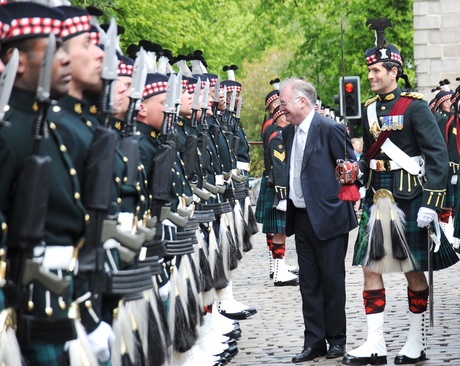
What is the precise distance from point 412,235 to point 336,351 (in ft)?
3.48

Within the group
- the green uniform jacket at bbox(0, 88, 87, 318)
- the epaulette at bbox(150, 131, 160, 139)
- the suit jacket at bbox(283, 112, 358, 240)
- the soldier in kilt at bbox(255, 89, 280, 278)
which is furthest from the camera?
the soldier in kilt at bbox(255, 89, 280, 278)

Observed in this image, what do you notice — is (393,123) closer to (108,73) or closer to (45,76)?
(108,73)

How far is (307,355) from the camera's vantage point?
31.1 feet

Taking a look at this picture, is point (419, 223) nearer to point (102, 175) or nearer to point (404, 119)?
point (404, 119)

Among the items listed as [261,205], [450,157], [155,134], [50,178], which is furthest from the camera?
[450,157]

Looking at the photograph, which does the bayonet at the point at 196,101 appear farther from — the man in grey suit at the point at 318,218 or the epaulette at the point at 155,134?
the epaulette at the point at 155,134

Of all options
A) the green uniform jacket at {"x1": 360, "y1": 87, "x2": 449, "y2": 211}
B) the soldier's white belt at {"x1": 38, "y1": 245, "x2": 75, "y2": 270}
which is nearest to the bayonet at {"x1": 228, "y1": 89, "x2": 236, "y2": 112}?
the green uniform jacket at {"x1": 360, "y1": 87, "x2": 449, "y2": 211}

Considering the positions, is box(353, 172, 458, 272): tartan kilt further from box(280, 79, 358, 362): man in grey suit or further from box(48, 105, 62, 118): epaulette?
box(48, 105, 62, 118): epaulette

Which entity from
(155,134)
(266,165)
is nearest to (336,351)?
(155,134)

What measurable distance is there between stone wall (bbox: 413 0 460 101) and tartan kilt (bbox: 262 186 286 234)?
1550 centimetres

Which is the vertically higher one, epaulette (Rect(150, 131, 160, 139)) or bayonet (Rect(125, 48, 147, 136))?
bayonet (Rect(125, 48, 147, 136))

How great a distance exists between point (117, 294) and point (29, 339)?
1.02 metres

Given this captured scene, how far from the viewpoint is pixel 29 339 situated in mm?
5055

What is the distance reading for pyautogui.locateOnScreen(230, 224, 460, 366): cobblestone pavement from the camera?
973 centimetres
